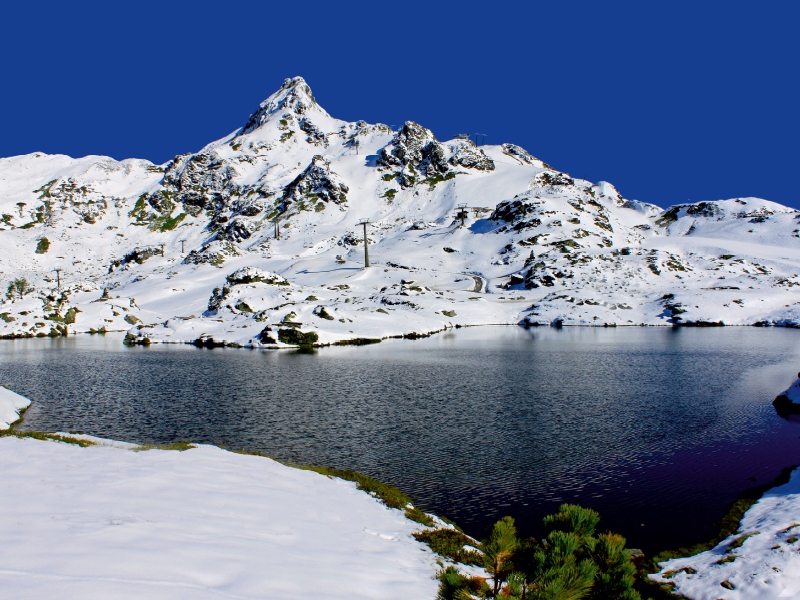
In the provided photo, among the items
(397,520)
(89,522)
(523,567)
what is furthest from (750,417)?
(89,522)

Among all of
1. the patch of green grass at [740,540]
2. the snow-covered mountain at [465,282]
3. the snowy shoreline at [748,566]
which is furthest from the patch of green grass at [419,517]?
the snow-covered mountain at [465,282]

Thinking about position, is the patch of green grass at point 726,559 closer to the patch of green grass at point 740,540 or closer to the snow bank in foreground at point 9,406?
the patch of green grass at point 740,540

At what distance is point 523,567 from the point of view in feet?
25.4

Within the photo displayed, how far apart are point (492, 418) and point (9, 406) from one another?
99.2 feet

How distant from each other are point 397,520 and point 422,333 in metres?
73.7

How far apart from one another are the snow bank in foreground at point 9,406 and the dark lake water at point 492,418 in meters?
0.87

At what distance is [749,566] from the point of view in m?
13.2

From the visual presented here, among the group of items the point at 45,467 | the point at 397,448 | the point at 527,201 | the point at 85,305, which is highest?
the point at 527,201

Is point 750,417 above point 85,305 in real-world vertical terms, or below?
below

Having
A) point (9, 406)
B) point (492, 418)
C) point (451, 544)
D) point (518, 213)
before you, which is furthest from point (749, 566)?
point (518, 213)

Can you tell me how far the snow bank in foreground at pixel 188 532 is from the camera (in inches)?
325

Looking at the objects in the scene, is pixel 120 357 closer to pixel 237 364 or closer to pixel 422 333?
pixel 237 364

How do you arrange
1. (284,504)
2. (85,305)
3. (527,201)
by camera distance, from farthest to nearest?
(527,201) < (85,305) < (284,504)

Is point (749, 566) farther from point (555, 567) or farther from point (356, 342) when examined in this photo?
point (356, 342)
